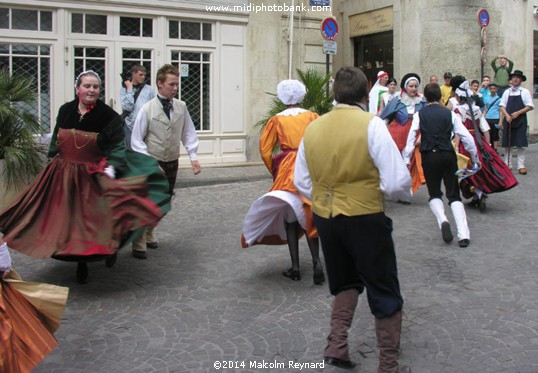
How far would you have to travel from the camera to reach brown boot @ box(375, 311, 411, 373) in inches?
143

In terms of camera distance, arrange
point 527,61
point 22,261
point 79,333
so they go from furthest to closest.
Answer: point 527,61
point 22,261
point 79,333

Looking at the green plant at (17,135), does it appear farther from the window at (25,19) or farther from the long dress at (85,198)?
the window at (25,19)

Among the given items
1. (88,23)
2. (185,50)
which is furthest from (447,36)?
(88,23)

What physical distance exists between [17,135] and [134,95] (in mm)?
1802

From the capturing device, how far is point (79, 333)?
4551 mm

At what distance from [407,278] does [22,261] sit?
3776 mm

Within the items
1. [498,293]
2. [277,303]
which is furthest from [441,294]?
[277,303]

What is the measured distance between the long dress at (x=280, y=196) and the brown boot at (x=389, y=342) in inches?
72.6

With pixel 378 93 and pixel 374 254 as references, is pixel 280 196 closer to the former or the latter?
pixel 374 254

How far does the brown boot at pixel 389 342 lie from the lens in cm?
362

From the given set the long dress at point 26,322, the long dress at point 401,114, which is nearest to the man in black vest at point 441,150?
the long dress at point 401,114

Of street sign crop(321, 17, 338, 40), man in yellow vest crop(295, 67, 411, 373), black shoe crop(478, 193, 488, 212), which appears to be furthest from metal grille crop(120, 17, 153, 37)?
man in yellow vest crop(295, 67, 411, 373)

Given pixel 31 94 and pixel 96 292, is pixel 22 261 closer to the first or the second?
pixel 96 292

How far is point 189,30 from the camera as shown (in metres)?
13.5
